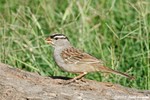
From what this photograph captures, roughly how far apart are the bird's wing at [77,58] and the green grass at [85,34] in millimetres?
834

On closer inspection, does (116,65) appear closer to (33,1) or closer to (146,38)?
(146,38)

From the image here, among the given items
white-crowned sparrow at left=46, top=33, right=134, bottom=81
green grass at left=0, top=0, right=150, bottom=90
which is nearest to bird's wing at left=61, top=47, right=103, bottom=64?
white-crowned sparrow at left=46, top=33, right=134, bottom=81

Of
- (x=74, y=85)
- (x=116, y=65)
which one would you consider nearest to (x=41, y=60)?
(x=116, y=65)

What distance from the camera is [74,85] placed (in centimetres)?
648

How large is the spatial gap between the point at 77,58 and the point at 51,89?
2.85 feet

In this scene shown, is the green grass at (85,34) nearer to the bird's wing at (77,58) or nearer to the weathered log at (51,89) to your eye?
the bird's wing at (77,58)

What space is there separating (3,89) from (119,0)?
4737mm

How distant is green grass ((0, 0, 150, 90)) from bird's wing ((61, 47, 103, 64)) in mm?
834

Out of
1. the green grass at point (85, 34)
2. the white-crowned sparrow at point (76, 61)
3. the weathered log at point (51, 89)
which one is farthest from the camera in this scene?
the green grass at point (85, 34)

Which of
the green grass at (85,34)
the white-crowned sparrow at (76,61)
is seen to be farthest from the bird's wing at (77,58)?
Result: the green grass at (85,34)

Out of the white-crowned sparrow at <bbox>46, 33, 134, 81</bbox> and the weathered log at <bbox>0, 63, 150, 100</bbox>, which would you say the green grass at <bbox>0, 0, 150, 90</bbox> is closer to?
the white-crowned sparrow at <bbox>46, 33, 134, 81</bbox>

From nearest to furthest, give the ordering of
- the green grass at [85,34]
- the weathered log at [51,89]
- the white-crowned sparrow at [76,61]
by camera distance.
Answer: the weathered log at [51,89] < the white-crowned sparrow at [76,61] < the green grass at [85,34]

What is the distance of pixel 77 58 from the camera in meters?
7.03

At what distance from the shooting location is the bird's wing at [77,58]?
6.93 meters
